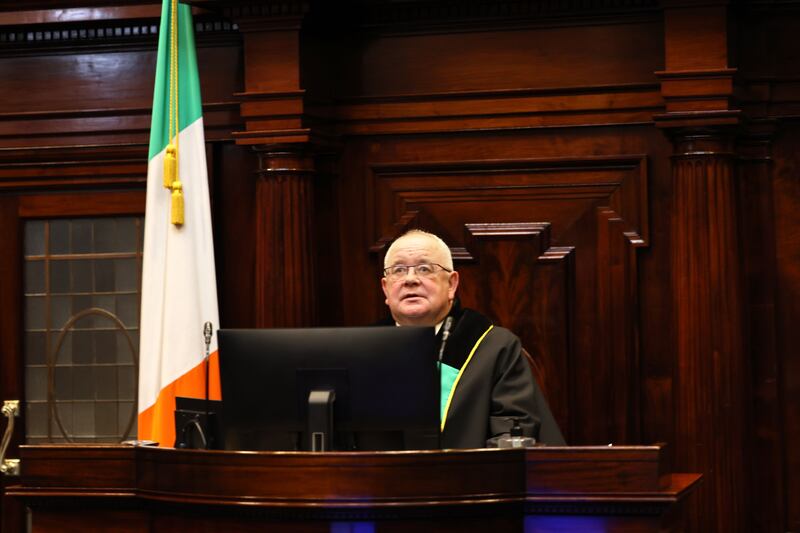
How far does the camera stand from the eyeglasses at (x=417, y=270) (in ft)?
16.3

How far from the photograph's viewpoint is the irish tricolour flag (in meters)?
5.74

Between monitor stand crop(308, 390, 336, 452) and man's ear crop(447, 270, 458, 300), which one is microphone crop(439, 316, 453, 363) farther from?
monitor stand crop(308, 390, 336, 452)

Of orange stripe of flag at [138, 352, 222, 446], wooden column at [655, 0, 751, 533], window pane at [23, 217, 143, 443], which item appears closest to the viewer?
wooden column at [655, 0, 751, 533]

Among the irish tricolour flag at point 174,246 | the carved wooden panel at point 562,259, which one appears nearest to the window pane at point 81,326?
the irish tricolour flag at point 174,246

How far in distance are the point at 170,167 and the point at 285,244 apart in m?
0.59

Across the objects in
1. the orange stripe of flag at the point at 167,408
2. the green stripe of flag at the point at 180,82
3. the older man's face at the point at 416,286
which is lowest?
the orange stripe of flag at the point at 167,408

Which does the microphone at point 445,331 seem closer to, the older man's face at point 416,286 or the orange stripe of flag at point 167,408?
the older man's face at point 416,286

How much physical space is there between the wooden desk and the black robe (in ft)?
2.95

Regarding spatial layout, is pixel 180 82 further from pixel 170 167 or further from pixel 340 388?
pixel 340 388

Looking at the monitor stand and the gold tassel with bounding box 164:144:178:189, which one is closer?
the monitor stand

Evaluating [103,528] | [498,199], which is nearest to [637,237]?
[498,199]

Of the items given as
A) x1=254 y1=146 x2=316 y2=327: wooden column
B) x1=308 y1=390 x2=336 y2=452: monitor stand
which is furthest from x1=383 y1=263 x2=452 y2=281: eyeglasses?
x1=308 y1=390 x2=336 y2=452: monitor stand

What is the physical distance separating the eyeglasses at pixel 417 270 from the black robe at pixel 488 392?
0.24 metres

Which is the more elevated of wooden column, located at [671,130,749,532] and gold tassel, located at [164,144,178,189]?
gold tassel, located at [164,144,178,189]
